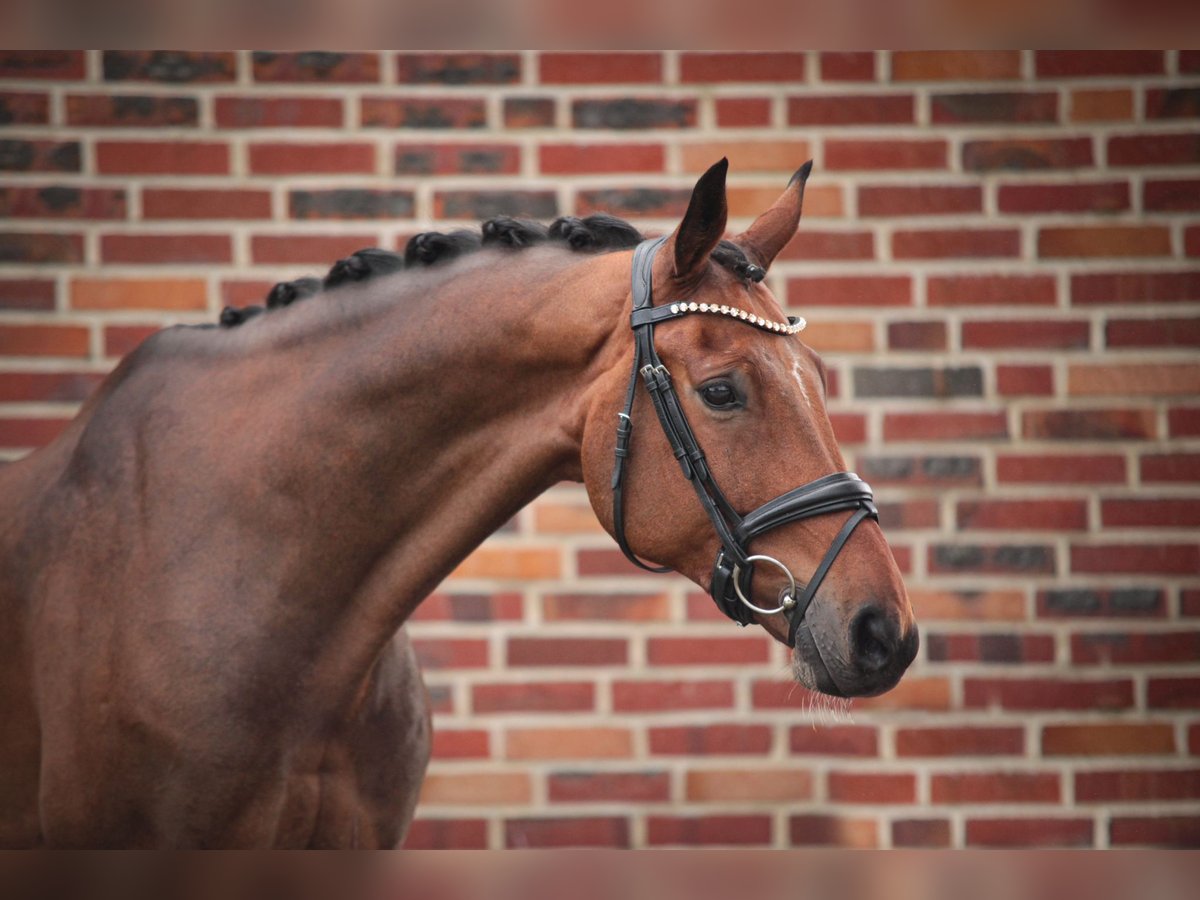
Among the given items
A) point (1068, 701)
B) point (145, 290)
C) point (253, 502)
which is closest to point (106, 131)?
point (145, 290)

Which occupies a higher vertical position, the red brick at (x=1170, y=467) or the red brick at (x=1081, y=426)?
the red brick at (x=1081, y=426)

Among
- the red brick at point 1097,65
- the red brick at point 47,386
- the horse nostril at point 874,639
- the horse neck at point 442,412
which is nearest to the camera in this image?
the horse nostril at point 874,639

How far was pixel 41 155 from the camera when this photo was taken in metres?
2.84

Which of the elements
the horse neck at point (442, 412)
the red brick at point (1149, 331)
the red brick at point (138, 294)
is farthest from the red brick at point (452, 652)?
the red brick at point (1149, 331)

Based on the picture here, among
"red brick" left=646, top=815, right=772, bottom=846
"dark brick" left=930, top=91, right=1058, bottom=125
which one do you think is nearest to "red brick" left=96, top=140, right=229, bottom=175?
"dark brick" left=930, top=91, right=1058, bottom=125

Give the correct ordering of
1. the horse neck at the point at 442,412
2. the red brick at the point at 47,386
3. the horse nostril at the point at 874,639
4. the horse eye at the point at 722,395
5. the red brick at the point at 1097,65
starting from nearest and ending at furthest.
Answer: the horse nostril at the point at 874,639 → the horse eye at the point at 722,395 → the horse neck at the point at 442,412 → the red brick at the point at 47,386 → the red brick at the point at 1097,65

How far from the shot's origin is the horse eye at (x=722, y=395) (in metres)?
1.67

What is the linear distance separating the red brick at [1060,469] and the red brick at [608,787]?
1231 mm

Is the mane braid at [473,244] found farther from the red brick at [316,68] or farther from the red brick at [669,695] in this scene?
the red brick at [669,695]

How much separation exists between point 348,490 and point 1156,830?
2404 millimetres

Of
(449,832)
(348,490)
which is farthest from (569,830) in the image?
(348,490)

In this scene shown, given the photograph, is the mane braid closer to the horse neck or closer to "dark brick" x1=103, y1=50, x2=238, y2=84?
the horse neck

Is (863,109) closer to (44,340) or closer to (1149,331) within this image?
(1149,331)

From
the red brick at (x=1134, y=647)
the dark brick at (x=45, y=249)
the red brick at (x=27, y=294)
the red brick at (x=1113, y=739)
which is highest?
the dark brick at (x=45, y=249)
